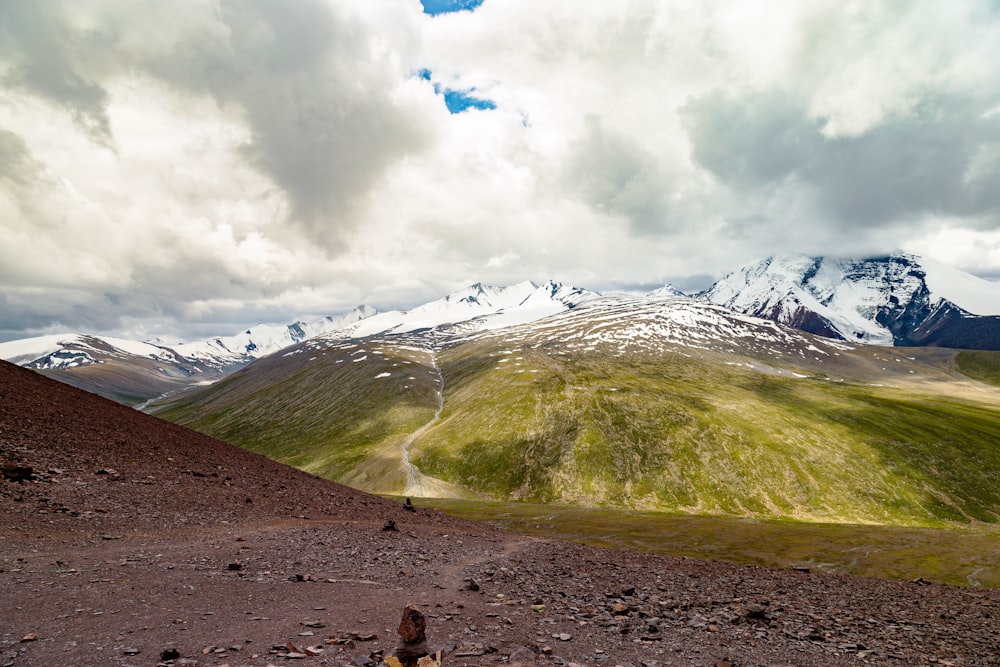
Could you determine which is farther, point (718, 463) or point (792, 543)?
point (718, 463)

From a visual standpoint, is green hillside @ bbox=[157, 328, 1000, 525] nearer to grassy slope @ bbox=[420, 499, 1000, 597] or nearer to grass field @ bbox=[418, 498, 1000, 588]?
grassy slope @ bbox=[420, 499, 1000, 597]

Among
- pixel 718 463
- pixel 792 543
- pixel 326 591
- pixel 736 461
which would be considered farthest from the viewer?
pixel 718 463

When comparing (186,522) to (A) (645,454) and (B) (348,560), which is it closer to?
(B) (348,560)

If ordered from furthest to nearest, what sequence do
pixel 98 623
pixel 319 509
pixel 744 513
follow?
pixel 744 513 < pixel 319 509 < pixel 98 623

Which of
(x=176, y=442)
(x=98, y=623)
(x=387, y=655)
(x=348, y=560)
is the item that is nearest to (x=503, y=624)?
(x=387, y=655)

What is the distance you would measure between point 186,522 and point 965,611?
45.4 meters

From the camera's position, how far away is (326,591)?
63.6 ft

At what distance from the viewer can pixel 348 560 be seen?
971 inches

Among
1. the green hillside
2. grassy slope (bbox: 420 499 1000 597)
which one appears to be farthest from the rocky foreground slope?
the green hillside

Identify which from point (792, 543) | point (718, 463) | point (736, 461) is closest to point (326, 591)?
point (792, 543)

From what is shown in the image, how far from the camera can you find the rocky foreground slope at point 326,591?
14055 millimetres

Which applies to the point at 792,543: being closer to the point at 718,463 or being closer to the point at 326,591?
the point at 718,463

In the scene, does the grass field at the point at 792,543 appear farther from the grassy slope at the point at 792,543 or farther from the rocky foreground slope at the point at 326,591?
the rocky foreground slope at the point at 326,591

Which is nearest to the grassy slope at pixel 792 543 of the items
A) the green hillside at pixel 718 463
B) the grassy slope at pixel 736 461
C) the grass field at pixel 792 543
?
the grass field at pixel 792 543
